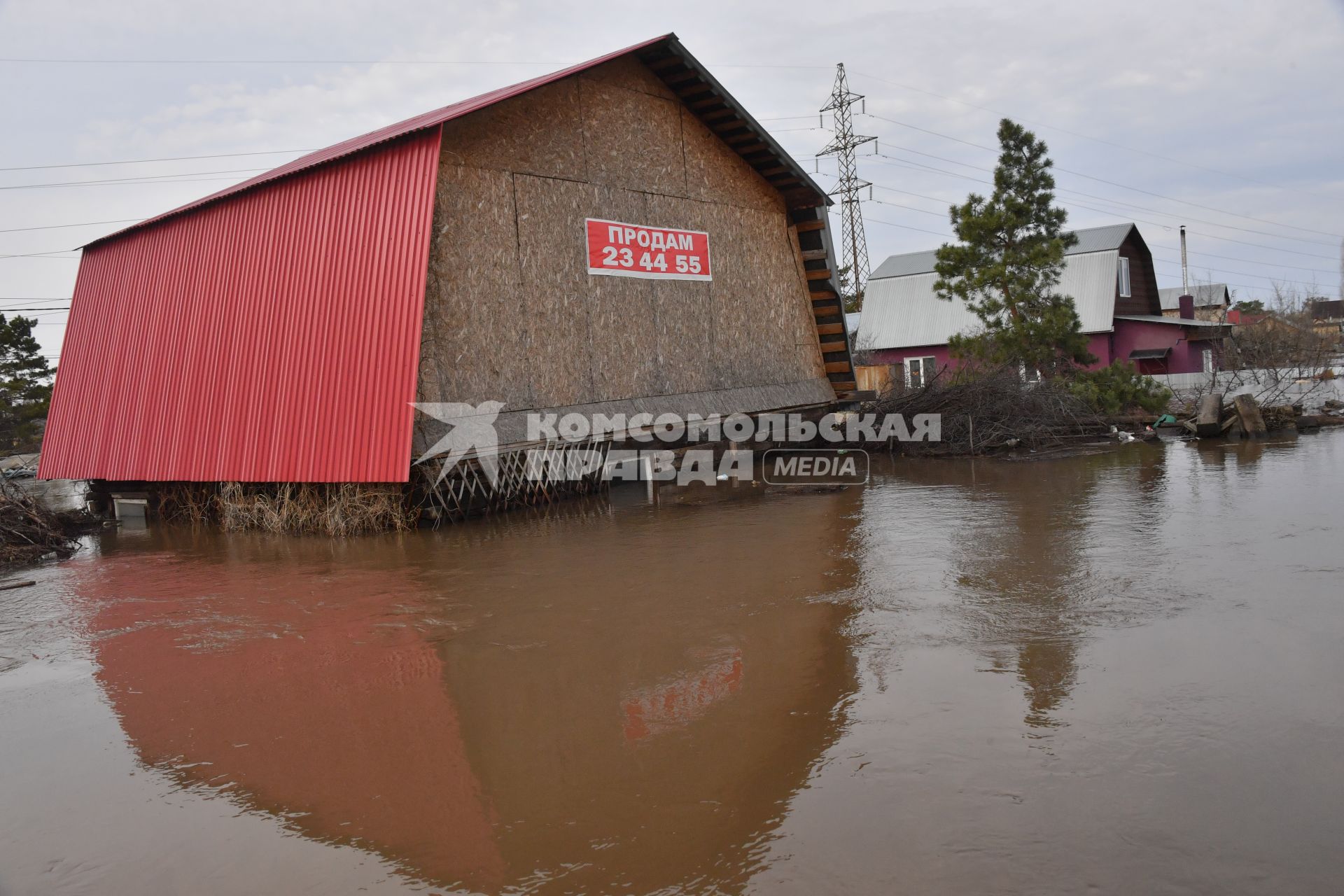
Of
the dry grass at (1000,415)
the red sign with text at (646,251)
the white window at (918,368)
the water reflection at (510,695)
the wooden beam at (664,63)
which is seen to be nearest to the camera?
the water reflection at (510,695)

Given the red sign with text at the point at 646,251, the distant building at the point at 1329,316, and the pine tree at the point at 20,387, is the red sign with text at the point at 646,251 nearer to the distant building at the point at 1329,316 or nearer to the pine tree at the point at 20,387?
the pine tree at the point at 20,387

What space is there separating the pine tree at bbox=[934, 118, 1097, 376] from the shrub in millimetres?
451

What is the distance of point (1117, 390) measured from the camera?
20094 mm

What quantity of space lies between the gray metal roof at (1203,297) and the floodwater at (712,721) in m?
42.5

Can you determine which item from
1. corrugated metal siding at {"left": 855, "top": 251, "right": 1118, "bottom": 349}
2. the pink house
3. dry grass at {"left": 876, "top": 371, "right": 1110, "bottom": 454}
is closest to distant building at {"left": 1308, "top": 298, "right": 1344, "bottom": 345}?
the pink house

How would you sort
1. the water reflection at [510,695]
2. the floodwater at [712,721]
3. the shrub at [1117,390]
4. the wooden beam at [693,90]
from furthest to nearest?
1. the shrub at [1117,390]
2. the wooden beam at [693,90]
3. the water reflection at [510,695]
4. the floodwater at [712,721]

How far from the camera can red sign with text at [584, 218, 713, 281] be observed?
532 inches

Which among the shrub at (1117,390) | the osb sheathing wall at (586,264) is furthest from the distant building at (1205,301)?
the osb sheathing wall at (586,264)

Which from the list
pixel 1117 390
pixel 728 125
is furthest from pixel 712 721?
pixel 1117 390

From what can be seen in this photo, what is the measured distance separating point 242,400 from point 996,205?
14.7 metres

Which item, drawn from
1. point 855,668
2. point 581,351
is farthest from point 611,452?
point 855,668

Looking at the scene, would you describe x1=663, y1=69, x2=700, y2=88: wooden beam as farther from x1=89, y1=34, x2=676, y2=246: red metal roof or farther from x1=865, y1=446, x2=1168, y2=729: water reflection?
x1=865, y1=446, x2=1168, y2=729: water reflection

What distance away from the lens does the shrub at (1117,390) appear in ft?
63.7

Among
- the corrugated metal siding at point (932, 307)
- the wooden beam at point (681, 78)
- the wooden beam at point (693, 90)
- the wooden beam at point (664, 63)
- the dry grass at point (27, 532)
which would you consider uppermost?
the wooden beam at point (664, 63)
